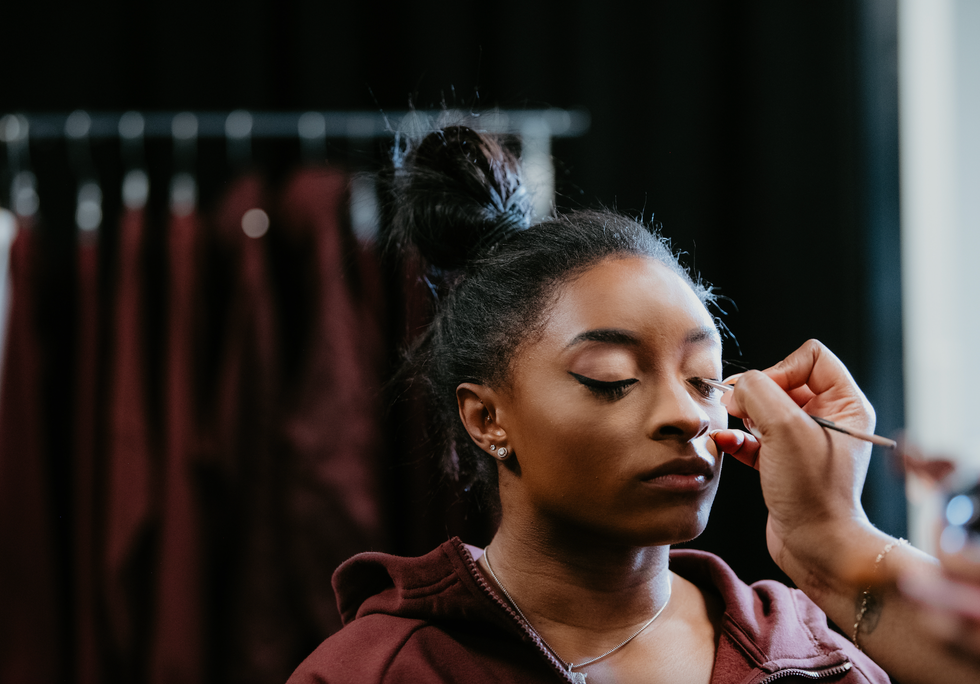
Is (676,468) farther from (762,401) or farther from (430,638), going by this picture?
(430,638)

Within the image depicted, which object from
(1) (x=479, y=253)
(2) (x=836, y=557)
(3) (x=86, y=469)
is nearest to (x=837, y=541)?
(2) (x=836, y=557)

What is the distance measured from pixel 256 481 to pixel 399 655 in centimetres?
53

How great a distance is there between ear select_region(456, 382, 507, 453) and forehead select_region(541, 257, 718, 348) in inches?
4.1

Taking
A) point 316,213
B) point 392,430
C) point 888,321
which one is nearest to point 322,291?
point 316,213

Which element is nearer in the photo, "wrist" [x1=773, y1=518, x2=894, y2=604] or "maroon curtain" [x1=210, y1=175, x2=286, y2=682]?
"wrist" [x1=773, y1=518, x2=894, y2=604]

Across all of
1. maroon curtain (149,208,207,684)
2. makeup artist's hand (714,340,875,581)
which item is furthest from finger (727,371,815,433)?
maroon curtain (149,208,207,684)

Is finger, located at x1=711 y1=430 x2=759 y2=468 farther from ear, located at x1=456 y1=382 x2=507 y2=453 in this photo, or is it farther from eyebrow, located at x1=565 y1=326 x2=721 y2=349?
ear, located at x1=456 y1=382 x2=507 y2=453

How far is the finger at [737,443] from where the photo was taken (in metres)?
0.79

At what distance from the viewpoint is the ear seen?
884 mm

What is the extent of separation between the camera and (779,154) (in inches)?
57.2

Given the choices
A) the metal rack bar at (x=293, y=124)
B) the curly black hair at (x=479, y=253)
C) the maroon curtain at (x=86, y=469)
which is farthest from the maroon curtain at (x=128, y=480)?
the curly black hair at (x=479, y=253)

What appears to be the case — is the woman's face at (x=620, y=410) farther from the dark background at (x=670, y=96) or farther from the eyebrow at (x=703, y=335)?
the dark background at (x=670, y=96)

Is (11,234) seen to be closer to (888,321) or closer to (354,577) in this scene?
(354,577)

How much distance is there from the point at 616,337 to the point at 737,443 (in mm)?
149
